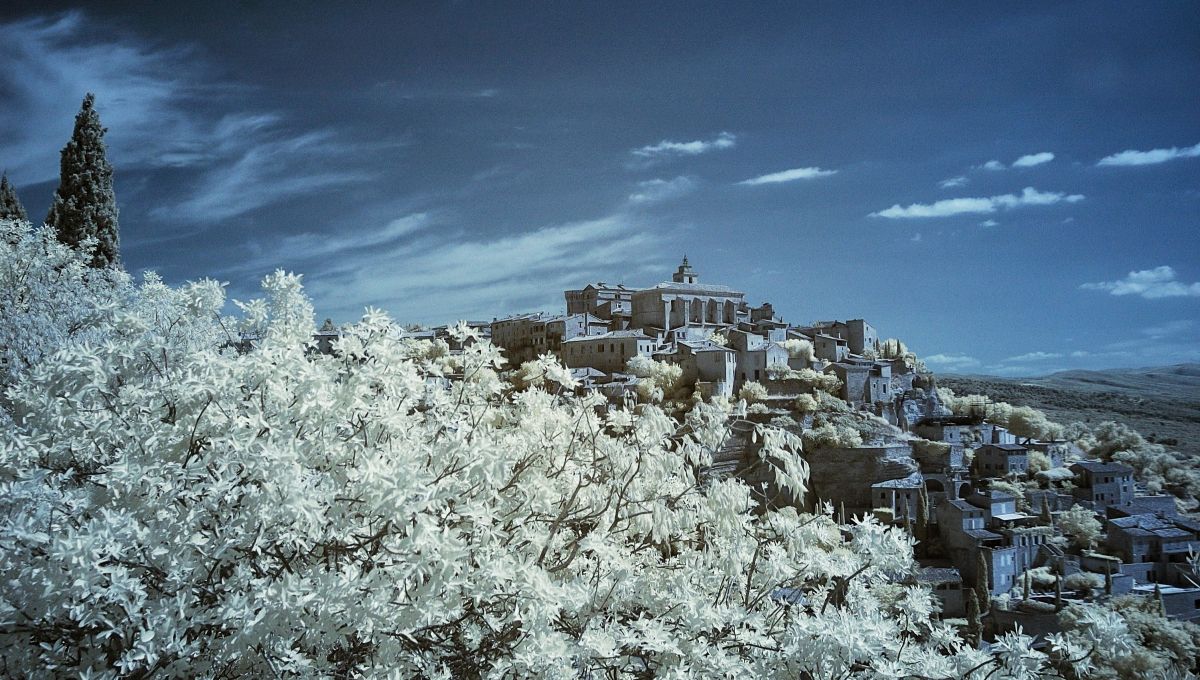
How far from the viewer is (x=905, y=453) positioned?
43000 mm

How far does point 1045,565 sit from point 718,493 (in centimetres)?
3591

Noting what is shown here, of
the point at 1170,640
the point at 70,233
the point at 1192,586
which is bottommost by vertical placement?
the point at 1192,586

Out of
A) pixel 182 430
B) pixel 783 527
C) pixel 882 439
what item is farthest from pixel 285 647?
pixel 882 439

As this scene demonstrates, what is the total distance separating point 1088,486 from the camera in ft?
138

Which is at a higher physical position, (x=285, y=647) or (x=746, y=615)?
(x=285, y=647)

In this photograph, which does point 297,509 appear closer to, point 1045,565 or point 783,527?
point 783,527

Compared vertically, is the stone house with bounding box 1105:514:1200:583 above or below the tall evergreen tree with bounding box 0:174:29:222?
below

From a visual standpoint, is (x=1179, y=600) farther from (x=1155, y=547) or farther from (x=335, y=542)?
(x=335, y=542)

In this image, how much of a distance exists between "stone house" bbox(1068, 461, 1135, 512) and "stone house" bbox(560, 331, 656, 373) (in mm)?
27734

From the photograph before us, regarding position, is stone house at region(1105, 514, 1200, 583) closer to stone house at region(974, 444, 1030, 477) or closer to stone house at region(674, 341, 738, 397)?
stone house at region(974, 444, 1030, 477)

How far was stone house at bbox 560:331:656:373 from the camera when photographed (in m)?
53.2

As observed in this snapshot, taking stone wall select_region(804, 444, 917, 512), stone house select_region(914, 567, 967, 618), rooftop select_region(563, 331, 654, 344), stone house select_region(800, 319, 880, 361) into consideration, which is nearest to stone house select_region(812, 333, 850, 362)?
stone house select_region(800, 319, 880, 361)

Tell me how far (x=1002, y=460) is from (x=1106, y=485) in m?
5.40

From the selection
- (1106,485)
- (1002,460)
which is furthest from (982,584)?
(1002,460)
